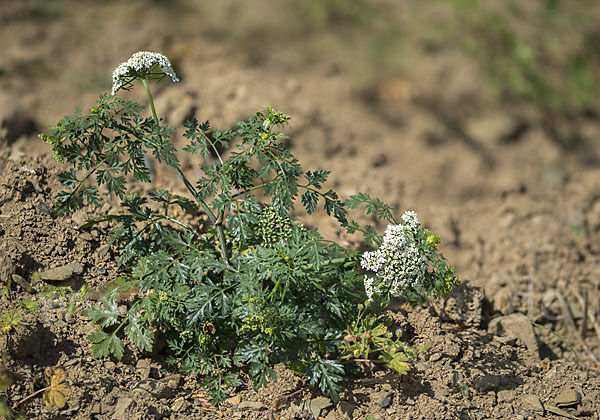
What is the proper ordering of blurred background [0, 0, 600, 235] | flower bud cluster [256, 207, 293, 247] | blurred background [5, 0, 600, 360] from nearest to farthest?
flower bud cluster [256, 207, 293, 247] → blurred background [5, 0, 600, 360] → blurred background [0, 0, 600, 235]

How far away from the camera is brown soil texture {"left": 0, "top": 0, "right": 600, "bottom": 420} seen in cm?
294

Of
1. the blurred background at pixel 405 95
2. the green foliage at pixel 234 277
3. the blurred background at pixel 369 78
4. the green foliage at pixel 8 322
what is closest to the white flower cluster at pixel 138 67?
the green foliage at pixel 234 277

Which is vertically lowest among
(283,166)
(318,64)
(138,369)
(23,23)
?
(138,369)

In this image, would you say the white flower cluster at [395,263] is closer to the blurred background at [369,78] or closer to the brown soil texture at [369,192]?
the brown soil texture at [369,192]

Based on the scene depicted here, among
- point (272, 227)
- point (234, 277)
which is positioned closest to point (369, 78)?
point (272, 227)

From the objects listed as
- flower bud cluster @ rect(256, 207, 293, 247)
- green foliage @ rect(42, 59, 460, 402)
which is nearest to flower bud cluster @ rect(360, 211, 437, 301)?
green foliage @ rect(42, 59, 460, 402)

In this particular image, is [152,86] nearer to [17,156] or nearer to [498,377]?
[17,156]

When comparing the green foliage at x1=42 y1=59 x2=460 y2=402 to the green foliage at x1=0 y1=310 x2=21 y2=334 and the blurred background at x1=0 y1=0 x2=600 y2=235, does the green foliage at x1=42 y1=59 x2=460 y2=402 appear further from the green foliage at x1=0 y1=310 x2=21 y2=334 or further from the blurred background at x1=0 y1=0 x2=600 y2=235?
the blurred background at x1=0 y1=0 x2=600 y2=235

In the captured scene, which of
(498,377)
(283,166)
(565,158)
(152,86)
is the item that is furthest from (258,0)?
(498,377)

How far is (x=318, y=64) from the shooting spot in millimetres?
6184

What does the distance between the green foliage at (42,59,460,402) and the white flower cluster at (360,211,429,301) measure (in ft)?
0.40

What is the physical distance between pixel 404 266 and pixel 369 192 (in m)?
2.08

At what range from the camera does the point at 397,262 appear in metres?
2.74

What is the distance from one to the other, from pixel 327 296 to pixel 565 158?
13.4 ft
